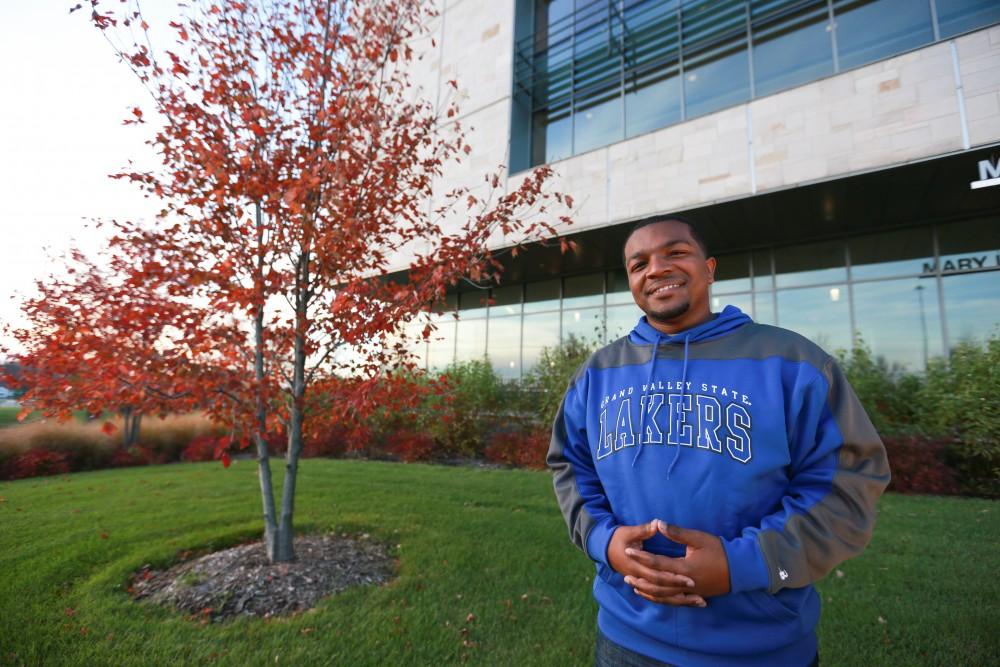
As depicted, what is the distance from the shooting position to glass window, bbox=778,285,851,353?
11.1m

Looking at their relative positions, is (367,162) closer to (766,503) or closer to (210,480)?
(766,503)

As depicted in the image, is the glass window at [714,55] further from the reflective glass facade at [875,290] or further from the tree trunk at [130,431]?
the tree trunk at [130,431]

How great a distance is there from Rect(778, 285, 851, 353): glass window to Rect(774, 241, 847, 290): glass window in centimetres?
25

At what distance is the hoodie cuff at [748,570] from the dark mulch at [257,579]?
3519 millimetres

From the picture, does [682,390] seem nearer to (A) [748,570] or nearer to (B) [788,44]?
(A) [748,570]

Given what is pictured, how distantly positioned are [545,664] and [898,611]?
2.83m

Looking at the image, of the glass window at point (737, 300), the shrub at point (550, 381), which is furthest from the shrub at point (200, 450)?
the glass window at point (737, 300)

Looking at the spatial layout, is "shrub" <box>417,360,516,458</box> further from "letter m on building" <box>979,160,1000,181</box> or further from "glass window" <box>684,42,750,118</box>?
"letter m on building" <box>979,160,1000,181</box>

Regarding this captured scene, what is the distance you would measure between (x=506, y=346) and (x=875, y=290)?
34.5 feet

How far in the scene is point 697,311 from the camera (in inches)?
66.8

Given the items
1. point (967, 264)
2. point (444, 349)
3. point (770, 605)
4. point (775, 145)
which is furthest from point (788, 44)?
point (444, 349)

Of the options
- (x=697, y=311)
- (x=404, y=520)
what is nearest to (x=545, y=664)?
(x=697, y=311)

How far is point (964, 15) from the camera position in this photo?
9.01 metres

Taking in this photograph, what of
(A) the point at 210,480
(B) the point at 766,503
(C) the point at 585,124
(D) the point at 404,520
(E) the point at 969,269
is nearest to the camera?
(B) the point at 766,503
